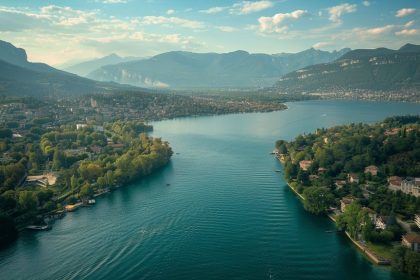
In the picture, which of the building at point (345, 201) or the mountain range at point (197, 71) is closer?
the building at point (345, 201)

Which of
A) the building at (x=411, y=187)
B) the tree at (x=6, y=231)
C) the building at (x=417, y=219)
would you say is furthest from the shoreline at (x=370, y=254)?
the tree at (x=6, y=231)

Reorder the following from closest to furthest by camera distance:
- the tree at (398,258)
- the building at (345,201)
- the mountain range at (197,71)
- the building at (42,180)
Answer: the tree at (398,258)
the building at (345,201)
the building at (42,180)
the mountain range at (197,71)

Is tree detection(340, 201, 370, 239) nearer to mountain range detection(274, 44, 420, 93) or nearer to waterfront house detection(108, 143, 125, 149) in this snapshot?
waterfront house detection(108, 143, 125, 149)

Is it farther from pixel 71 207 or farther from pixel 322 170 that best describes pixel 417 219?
pixel 71 207

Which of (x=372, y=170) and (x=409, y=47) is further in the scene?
(x=409, y=47)

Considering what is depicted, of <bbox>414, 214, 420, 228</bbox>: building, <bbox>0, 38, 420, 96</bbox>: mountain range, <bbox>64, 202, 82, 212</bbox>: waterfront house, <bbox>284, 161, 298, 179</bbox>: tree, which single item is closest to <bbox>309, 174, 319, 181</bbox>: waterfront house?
<bbox>284, 161, 298, 179</bbox>: tree

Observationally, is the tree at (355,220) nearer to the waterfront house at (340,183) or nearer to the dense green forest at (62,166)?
the waterfront house at (340,183)

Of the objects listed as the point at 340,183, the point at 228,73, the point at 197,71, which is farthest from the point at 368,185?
the point at 228,73
